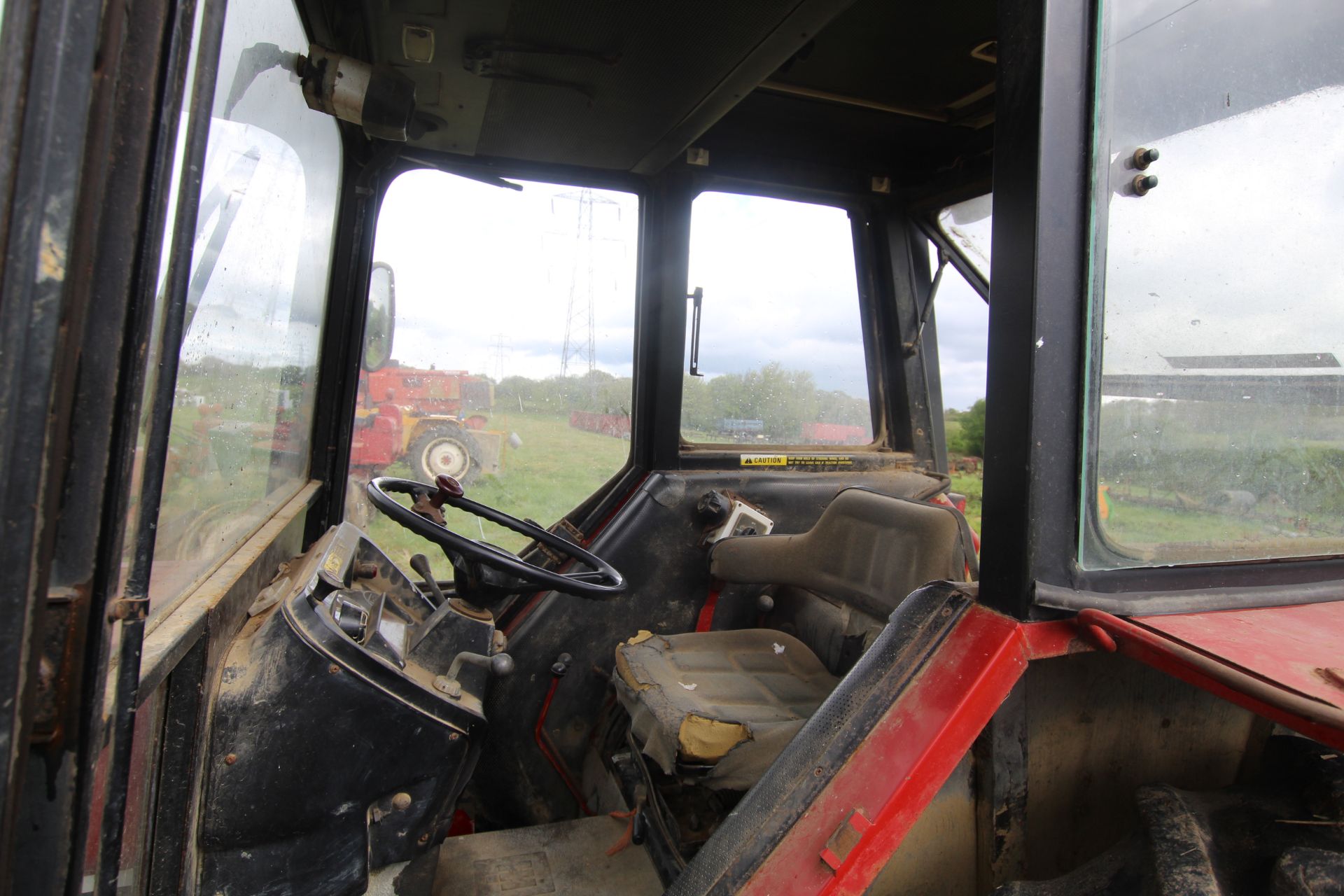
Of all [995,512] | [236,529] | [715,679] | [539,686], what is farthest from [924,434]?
[236,529]

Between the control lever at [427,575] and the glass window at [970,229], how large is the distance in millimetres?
1818

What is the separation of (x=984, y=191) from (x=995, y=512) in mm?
1714

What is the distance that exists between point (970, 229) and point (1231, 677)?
6.48 feet

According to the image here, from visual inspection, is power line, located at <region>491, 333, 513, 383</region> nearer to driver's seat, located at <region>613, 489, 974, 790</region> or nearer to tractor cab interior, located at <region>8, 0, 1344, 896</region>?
tractor cab interior, located at <region>8, 0, 1344, 896</region>

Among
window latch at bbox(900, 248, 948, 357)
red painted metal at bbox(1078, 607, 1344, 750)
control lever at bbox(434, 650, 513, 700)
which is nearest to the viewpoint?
red painted metal at bbox(1078, 607, 1344, 750)

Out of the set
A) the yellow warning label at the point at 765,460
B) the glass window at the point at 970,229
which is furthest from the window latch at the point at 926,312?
the yellow warning label at the point at 765,460

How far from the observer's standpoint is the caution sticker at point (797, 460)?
233 cm

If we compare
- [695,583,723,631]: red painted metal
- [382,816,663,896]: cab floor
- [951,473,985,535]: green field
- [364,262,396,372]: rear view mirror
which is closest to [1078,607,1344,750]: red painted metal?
[382,816,663,896]: cab floor

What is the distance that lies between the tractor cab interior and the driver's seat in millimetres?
13

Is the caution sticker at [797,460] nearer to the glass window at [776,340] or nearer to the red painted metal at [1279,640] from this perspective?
the glass window at [776,340]

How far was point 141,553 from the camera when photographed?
0.60 m

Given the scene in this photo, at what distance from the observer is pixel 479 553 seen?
1538mm

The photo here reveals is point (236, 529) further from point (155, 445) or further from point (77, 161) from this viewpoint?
point (77, 161)

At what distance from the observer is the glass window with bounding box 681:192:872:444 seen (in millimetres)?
2301
